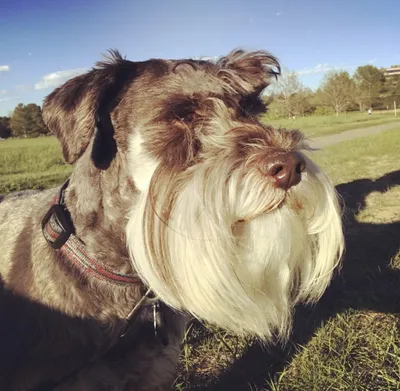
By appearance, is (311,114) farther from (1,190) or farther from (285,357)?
(285,357)

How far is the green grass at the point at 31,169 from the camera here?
11.5m

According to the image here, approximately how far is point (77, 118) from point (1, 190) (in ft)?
29.9

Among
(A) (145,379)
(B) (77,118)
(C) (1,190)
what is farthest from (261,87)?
(C) (1,190)

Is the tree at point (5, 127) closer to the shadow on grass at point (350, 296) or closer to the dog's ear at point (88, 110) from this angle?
the shadow on grass at point (350, 296)

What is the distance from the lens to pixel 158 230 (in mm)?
2035

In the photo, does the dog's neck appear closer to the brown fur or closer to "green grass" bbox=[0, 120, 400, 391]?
the brown fur

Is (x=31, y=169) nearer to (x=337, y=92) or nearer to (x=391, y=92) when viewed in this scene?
(x=337, y=92)

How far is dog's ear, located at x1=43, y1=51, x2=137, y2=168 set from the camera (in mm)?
2275

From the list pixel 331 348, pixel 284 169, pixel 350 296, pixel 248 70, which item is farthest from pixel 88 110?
pixel 350 296

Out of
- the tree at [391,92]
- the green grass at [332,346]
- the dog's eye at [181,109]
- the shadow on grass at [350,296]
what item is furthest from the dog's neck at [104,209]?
the tree at [391,92]

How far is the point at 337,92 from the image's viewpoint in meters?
57.2

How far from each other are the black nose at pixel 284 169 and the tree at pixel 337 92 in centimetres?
5676

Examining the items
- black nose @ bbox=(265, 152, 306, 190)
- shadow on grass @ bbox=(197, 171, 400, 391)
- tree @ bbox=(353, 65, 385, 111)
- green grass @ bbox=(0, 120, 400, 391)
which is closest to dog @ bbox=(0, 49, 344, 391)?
black nose @ bbox=(265, 152, 306, 190)

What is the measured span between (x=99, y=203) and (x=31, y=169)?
15263 mm
